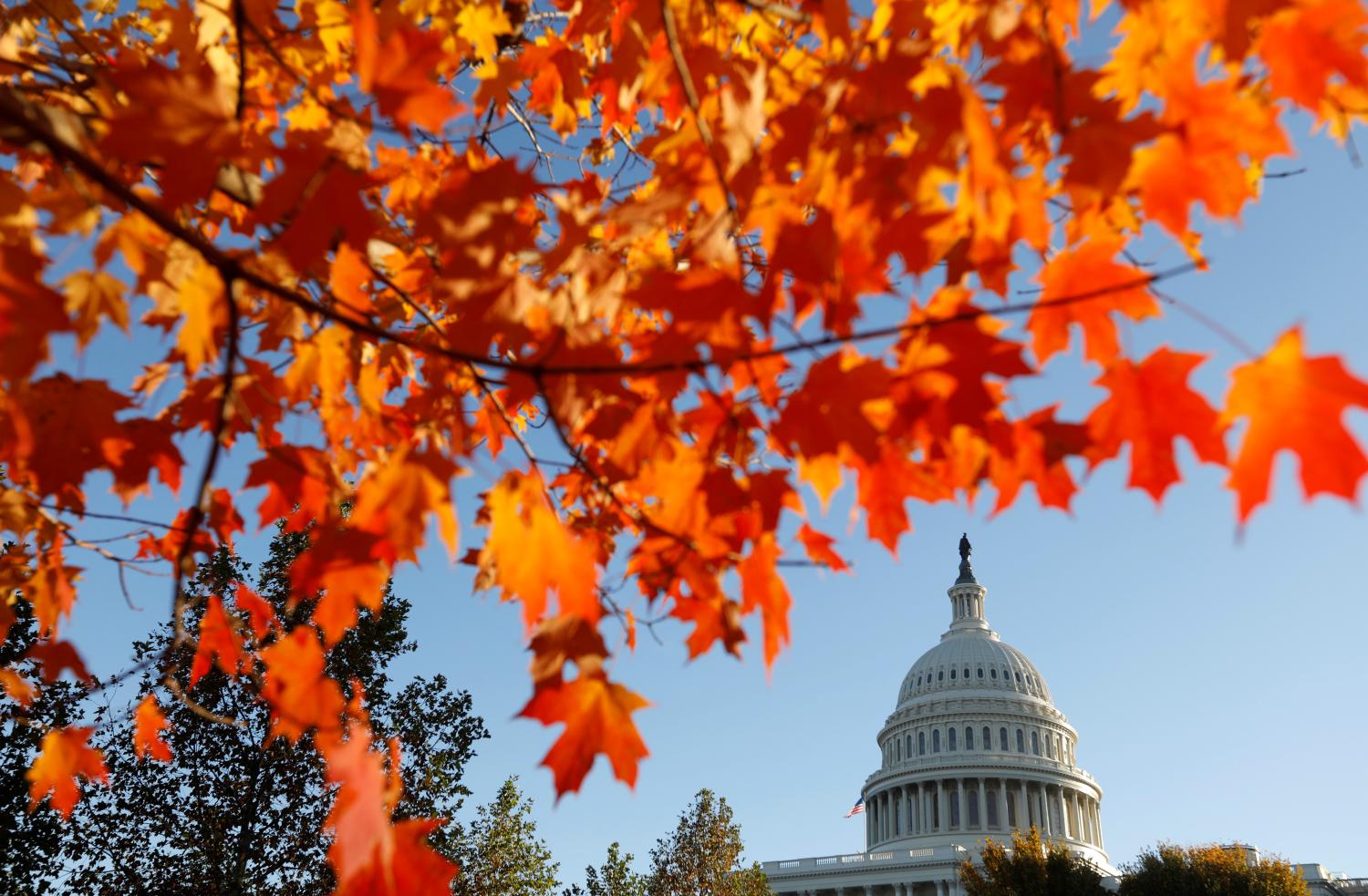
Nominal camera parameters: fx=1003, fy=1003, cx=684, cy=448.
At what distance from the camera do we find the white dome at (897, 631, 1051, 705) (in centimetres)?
8500

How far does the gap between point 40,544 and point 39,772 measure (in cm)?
126

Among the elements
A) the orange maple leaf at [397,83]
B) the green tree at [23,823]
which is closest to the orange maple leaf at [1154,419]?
the orange maple leaf at [397,83]

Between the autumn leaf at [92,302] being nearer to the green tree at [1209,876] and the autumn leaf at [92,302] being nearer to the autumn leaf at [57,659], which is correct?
the autumn leaf at [57,659]

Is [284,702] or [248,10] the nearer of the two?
[248,10]

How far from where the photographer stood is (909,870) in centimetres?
6938

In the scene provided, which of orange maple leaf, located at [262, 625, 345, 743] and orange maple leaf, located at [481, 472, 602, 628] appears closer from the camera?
orange maple leaf, located at [481, 472, 602, 628]

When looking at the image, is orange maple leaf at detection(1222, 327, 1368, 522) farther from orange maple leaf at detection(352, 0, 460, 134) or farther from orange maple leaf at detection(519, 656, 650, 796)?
orange maple leaf at detection(352, 0, 460, 134)

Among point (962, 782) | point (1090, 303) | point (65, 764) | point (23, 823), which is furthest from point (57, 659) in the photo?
point (962, 782)

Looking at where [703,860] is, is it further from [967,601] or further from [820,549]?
[967,601]

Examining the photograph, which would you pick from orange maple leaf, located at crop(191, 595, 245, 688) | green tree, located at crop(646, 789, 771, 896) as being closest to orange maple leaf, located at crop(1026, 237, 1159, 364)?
orange maple leaf, located at crop(191, 595, 245, 688)

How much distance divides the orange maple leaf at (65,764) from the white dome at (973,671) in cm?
8507

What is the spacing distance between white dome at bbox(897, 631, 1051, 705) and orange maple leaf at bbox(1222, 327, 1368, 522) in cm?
8656

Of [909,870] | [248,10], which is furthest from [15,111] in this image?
A: [909,870]

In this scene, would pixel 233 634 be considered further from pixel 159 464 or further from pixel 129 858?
pixel 129 858
